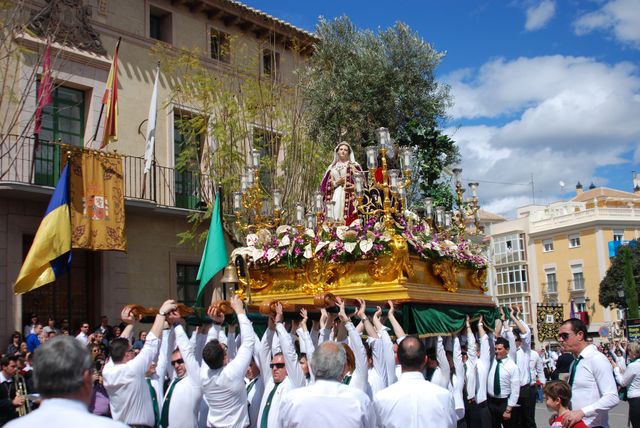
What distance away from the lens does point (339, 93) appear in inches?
727

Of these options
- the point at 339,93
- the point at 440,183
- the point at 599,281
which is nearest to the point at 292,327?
the point at 440,183

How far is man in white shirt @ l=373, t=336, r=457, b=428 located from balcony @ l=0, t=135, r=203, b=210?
1098cm

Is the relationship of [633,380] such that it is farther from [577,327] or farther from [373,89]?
[373,89]

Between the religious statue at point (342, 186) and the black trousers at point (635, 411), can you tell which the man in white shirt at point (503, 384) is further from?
the religious statue at point (342, 186)

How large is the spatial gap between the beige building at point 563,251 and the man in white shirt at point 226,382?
4440 centimetres

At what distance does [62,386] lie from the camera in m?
2.71

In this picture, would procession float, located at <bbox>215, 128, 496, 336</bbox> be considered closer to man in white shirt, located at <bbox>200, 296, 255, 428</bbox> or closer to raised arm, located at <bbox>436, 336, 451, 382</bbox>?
raised arm, located at <bbox>436, 336, 451, 382</bbox>

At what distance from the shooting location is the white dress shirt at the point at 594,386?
18.8ft

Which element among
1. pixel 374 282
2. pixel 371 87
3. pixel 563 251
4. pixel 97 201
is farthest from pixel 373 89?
pixel 563 251

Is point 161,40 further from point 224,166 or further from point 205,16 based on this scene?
point 224,166

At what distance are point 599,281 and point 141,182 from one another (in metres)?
43.5

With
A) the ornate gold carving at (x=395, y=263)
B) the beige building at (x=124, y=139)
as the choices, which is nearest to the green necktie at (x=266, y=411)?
the ornate gold carving at (x=395, y=263)

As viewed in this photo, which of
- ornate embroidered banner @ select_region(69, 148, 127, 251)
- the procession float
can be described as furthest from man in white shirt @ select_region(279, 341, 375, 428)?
ornate embroidered banner @ select_region(69, 148, 127, 251)

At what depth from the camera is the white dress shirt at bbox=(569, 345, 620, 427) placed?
5730 millimetres
